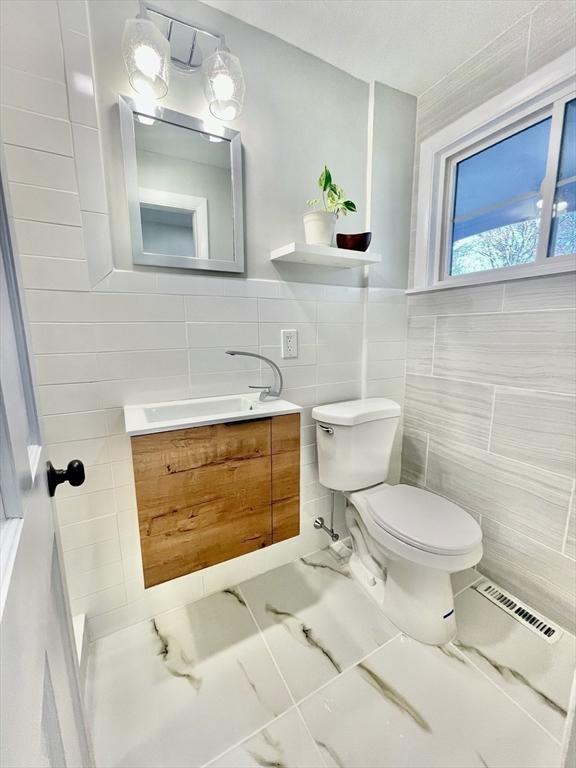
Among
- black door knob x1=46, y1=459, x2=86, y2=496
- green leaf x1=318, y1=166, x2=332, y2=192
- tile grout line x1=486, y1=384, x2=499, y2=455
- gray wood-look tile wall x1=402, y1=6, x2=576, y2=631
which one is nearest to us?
black door knob x1=46, y1=459, x2=86, y2=496

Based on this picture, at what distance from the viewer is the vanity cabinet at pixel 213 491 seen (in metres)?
0.88

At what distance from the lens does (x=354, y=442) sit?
54.3 inches

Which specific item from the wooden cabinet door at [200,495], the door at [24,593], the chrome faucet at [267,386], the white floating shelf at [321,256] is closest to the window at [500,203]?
the white floating shelf at [321,256]

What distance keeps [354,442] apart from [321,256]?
2.58 ft

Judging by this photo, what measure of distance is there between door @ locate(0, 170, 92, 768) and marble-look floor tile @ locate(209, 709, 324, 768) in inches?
19.2

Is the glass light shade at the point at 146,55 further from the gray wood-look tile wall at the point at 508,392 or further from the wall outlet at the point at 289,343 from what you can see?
the gray wood-look tile wall at the point at 508,392

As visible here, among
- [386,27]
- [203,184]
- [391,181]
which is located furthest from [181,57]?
[391,181]

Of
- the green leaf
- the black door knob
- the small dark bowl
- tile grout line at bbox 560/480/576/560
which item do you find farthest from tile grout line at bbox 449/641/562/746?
the green leaf

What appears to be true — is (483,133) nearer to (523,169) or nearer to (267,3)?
(523,169)

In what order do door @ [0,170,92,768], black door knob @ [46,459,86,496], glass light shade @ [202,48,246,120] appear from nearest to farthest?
door @ [0,170,92,768], black door knob @ [46,459,86,496], glass light shade @ [202,48,246,120]

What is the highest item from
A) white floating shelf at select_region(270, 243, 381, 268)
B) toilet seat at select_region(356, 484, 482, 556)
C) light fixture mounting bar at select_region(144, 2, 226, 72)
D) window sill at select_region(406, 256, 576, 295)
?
light fixture mounting bar at select_region(144, 2, 226, 72)

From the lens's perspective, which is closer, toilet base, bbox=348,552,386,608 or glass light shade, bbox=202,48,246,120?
glass light shade, bbox=202,48,246,120

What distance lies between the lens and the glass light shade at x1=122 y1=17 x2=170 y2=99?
3.14 feet

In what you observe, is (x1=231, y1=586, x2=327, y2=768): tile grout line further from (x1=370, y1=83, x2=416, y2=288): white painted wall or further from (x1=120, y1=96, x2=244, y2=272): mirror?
(x1=370, y1=83, x2=416, y2=288): white painted wall
